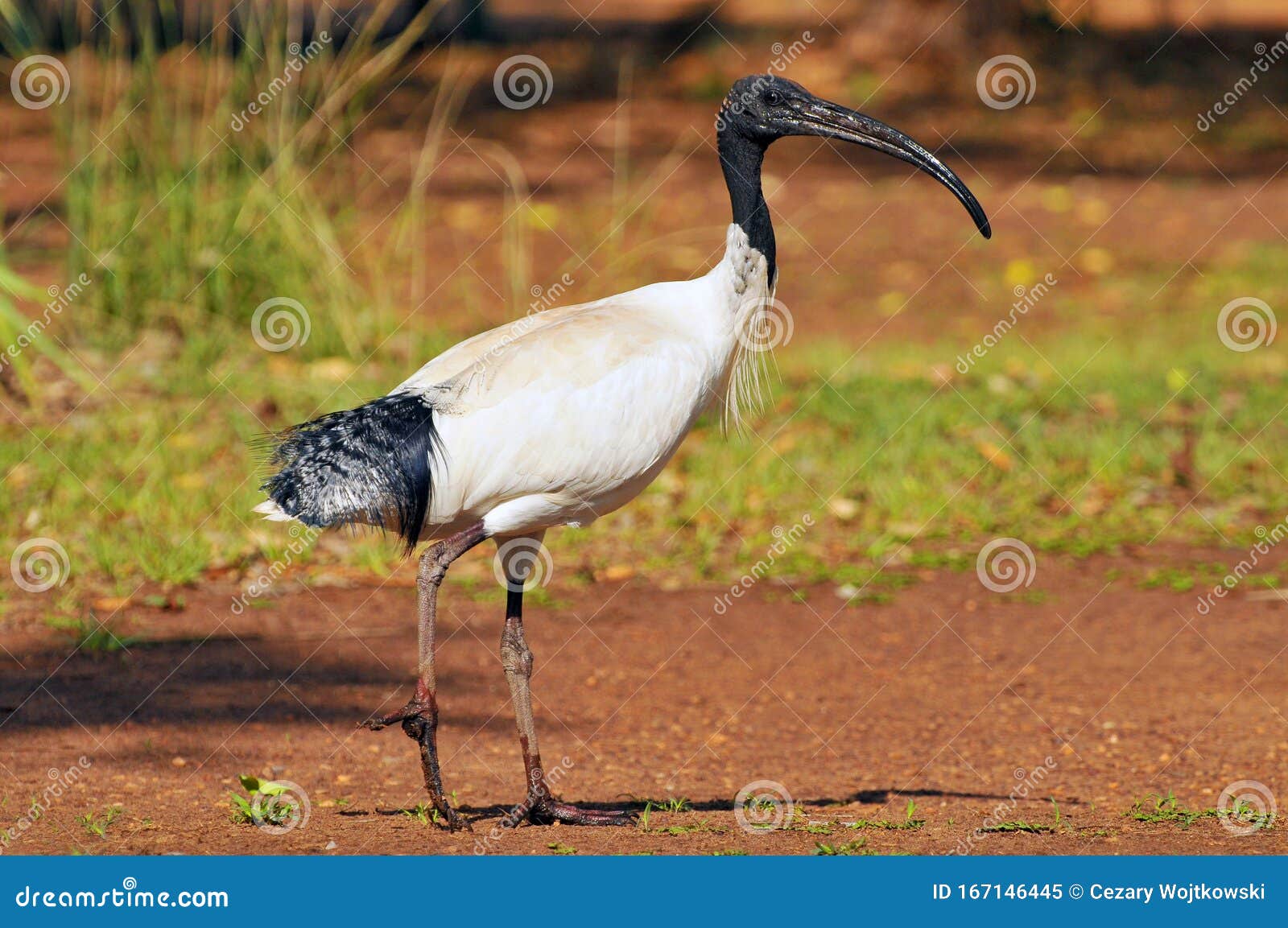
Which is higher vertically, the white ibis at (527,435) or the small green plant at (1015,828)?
A: the white ibis at (527,435)

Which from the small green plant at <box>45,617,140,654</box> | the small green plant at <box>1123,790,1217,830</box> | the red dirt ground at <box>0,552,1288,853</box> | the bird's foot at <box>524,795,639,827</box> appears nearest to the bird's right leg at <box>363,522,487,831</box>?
the red dirt ground at <box>0,552,1288,853</box>

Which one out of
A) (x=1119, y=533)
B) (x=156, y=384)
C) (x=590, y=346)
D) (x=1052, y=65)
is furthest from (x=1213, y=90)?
(x=590, y=346)

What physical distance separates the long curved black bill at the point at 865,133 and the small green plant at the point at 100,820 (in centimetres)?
295

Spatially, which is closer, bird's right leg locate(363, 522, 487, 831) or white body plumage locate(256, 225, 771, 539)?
bird's right leg locate(363, 522, 487, 831)

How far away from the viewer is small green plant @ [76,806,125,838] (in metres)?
4.47

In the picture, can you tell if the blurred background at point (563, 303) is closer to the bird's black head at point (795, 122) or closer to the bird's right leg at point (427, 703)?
the bird's black head at point (795, 122)

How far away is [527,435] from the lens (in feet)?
15.4

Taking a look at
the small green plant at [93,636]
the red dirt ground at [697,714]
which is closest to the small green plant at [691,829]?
the red dirt ground at [697,714]

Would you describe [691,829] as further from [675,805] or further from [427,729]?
[427,729]

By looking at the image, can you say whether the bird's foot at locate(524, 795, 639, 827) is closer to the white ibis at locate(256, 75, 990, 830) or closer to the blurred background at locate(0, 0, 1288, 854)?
the white ibis at locate(256, 75, 990, 830)

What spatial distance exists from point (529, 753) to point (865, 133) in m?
2.20

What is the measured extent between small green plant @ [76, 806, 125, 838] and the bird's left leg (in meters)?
1.17

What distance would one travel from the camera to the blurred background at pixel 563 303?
291 inches

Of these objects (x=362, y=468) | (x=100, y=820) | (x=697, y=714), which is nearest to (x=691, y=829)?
(x=362, y=468)
